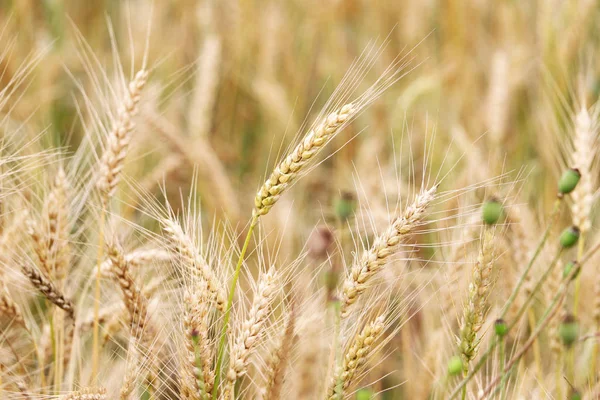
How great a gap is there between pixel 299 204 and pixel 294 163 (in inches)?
42.5

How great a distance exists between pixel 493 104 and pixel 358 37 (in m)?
1.15

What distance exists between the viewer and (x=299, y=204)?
1813 millimetres

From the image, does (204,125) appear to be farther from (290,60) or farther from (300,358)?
(300,358)

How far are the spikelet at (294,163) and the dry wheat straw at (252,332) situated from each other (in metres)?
0.09

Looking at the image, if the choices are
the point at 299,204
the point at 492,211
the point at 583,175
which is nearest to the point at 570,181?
the point at 492,211

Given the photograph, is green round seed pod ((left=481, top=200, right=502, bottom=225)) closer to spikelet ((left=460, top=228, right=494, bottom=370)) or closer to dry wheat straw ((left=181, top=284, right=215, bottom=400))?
spikelet ((left=460, top=228, right=494, bottom=370))

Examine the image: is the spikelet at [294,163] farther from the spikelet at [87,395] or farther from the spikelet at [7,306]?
the spikelet at [7,306]

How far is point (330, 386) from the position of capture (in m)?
0.73

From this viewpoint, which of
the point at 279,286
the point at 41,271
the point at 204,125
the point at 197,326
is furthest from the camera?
the point at 204,125

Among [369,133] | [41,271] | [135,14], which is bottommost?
[369,133]

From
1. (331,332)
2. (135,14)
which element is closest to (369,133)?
(135,14)

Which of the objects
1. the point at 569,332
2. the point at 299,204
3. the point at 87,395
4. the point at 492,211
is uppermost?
the point at 492,211

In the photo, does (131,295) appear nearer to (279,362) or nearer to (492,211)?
(279,362)

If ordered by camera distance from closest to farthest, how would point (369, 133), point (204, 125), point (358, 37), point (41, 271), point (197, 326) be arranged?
point (197, 326) < point (41, 271) < point (204, 125) < point (369, 133) < point (358, 37)
